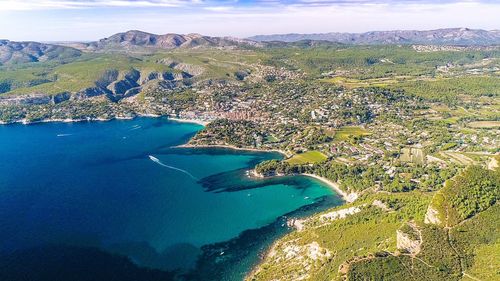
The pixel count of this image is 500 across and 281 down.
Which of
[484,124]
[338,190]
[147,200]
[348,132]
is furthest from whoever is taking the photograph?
[484,124]

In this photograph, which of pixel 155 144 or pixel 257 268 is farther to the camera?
pixel 155 144

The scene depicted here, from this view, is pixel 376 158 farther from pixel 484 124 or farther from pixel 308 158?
pixel 484 124

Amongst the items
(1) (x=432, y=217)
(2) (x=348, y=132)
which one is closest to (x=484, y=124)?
(2) (x=348, y=132)

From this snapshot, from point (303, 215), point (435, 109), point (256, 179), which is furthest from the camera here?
point (435, 109)

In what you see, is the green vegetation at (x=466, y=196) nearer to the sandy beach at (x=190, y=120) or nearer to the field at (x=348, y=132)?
the field at (x=348, y=132)

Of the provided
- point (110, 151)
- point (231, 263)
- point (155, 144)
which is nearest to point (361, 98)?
point (155, 144)

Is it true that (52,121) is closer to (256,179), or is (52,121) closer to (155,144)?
(155,144)
